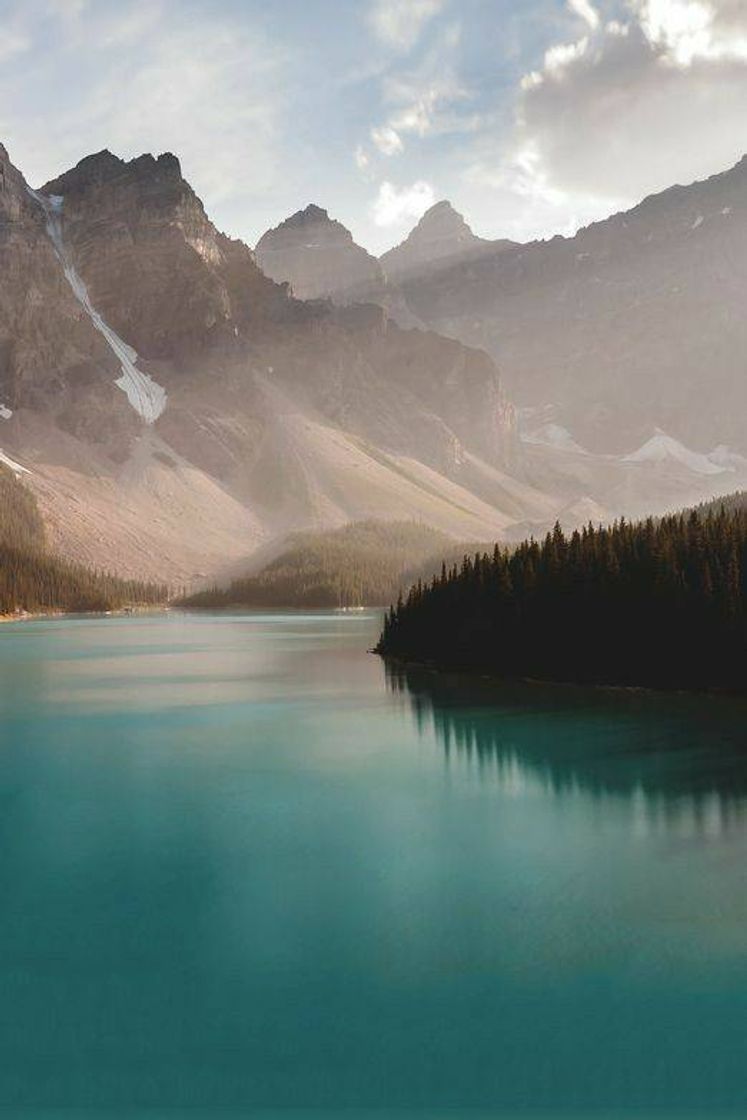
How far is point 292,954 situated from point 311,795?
15.8m

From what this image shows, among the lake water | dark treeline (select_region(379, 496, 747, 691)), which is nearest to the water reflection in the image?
the lake water

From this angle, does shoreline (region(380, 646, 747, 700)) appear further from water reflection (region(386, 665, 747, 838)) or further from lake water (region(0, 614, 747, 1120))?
lake water (region(0, 614, 747, 1120))

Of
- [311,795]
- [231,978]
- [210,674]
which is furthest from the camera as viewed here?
[210,674]

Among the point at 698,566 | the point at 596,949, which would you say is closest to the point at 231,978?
the point at 596,949

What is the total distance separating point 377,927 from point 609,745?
25.3 m

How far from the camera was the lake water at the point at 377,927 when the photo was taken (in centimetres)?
1481

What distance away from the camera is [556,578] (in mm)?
70062

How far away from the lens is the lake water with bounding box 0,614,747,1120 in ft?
48.6

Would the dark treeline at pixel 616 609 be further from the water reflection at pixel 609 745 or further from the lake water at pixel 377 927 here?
the lake water at pixel 377 927

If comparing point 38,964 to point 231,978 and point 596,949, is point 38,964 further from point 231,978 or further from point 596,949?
point 596,949

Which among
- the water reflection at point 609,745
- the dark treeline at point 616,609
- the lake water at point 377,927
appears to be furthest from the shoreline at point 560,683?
the lake water at point 377,927

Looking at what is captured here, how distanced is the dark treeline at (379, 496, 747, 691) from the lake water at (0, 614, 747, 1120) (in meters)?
13.0

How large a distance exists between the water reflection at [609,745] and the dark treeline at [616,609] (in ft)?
6.76

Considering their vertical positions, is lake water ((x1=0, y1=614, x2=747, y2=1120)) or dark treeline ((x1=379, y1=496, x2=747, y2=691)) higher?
dark treeline ((x1=379, y1=496, x2=747, y2=691))
